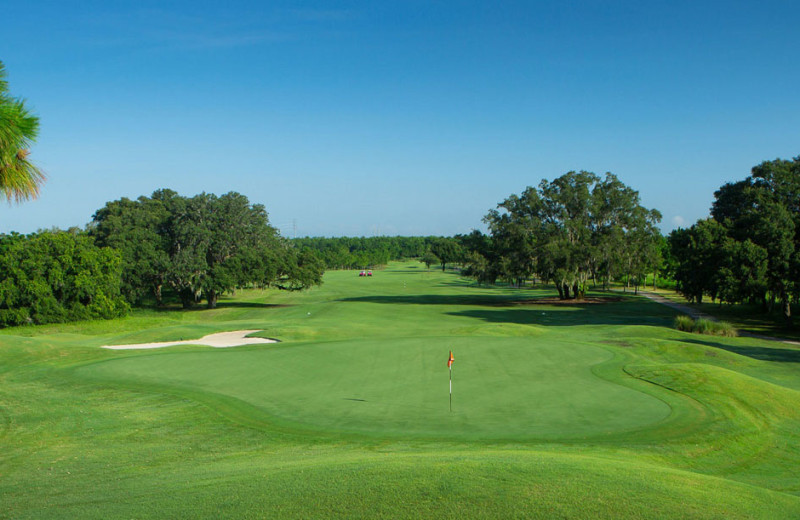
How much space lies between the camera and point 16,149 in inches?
337

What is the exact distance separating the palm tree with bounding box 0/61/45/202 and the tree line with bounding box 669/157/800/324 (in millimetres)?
43858

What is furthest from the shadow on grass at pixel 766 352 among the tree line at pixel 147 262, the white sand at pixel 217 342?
the tree line at pixel 147 262

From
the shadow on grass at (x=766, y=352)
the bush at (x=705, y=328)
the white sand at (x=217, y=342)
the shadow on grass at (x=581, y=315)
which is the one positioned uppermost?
the bush at (x=705, y=328)

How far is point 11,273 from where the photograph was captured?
144 feet

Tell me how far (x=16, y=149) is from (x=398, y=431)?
29.8 feet

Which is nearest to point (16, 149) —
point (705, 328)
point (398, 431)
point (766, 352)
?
point (398, 431)

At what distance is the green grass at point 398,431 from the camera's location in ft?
23.1

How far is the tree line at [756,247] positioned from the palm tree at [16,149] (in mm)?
43858

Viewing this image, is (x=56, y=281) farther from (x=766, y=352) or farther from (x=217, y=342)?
(x=766, y=352)

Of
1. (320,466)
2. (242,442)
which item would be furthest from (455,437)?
(242,442)

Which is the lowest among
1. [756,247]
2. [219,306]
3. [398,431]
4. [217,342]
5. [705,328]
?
[219,306]

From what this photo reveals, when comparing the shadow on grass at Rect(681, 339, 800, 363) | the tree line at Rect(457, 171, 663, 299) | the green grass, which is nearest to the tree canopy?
the green grass

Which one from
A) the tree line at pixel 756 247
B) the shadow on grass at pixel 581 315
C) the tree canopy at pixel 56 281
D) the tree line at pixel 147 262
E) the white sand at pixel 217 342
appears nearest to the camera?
the white sand at pixel 217 342

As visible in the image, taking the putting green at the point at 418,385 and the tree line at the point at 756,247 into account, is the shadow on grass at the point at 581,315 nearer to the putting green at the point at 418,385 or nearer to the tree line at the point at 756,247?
the tree line at the point at 756,247
